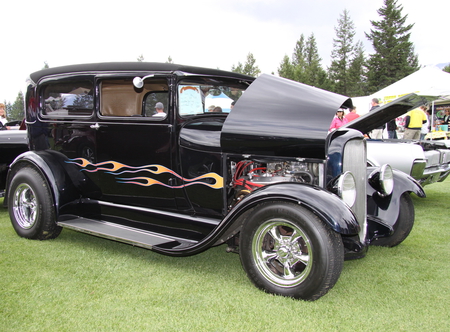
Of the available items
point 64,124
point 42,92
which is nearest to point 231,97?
point 64,124

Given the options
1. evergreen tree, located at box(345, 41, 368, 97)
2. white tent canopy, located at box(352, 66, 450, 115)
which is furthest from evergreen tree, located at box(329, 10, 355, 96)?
white tent canopy, located at box(352, 66, 450, 115)

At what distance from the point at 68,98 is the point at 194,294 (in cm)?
278

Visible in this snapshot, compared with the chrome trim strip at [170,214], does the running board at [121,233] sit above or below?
below

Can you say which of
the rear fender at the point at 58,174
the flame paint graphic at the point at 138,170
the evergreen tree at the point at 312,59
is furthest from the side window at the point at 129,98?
the evergreen tree at the point at 312,59

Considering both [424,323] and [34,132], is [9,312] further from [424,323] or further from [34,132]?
[424,323]

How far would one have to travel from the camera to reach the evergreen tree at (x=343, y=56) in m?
51.4

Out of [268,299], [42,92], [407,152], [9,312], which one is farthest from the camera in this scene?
[407,152]

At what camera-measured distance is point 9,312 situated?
2.52m

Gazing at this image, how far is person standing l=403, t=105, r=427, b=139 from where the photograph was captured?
9.37m

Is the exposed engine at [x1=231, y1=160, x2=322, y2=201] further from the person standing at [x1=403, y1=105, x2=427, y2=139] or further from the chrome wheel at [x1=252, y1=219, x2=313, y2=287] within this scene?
the person standing at [x1=403, y1=105, x2=427, y2=139]

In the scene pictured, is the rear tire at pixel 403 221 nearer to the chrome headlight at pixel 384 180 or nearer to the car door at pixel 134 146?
the chrome headlight at pixel 384 180

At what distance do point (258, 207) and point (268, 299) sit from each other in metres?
0.69

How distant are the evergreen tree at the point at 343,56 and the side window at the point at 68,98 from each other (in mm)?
50729

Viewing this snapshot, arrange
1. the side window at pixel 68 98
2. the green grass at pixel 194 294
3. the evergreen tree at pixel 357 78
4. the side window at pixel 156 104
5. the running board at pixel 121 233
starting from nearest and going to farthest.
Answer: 1. the green grass at pixel 194 294
2. the running board at pixel 121 233
3. the side window at pixel 156 104
4. the side window at pixel 68 98
5. the evergreen tree at pixel 357 78
